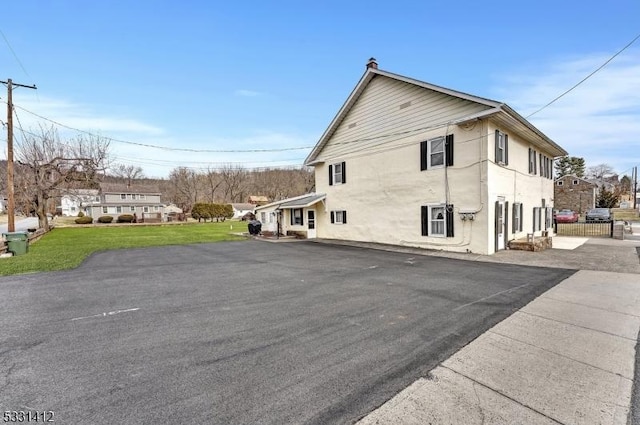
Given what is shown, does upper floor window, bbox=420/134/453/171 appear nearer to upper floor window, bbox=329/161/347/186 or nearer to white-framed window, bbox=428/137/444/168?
white-framed window, bbox=428/137/444/168

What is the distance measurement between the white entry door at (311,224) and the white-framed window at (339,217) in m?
1.88

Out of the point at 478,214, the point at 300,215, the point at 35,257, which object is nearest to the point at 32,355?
the point at 35,257

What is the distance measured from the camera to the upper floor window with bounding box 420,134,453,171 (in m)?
12.7

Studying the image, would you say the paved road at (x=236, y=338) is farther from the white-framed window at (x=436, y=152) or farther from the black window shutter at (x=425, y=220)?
the white-framed window at (x=436, y=152)

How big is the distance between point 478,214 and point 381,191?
5007 mm

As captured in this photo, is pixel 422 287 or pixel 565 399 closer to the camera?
pixel 565 399

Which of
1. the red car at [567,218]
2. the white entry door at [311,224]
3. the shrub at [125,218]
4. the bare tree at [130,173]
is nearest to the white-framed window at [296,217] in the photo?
the white entry door at [311,224]

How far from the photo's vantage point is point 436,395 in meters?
2.80

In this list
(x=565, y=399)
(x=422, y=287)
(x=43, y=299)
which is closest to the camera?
(x=565, y=399)

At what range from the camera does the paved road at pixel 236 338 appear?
2.72m

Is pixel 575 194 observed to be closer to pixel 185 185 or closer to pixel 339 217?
pixel 339 217

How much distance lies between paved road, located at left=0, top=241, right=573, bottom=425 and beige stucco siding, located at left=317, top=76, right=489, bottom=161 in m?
7.31

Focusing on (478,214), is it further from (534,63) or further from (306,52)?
(306,52)

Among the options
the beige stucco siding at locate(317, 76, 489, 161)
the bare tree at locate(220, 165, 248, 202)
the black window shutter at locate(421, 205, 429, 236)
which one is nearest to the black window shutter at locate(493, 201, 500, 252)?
the black window shutter at locate(421, 205, 429, 236)
